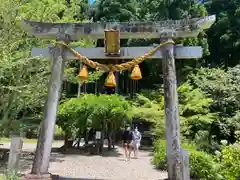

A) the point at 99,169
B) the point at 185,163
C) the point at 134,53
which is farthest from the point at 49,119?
the point at 99,169

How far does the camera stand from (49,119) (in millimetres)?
7859

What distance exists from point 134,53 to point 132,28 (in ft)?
2.33

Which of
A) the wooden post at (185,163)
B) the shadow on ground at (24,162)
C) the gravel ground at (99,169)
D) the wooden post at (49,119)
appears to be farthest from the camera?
the shadow on ground at (24,162)

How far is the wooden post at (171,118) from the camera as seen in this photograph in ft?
23.8

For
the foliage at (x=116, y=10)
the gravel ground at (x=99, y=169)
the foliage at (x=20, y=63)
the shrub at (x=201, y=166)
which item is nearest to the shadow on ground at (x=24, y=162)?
the gravel ground at (x=99, y=169)

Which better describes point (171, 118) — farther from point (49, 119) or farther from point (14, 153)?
point (14, 153)

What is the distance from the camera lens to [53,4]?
1250 centimetres

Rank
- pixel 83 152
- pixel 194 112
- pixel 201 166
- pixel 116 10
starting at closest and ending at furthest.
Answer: pixel 201 166 < pixel 83 152 < pixel 194 112 < pixel 116 10

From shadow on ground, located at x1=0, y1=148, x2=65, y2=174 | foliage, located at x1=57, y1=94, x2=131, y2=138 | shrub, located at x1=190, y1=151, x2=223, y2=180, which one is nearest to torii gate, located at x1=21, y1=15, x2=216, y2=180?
shadow on ground, located at x1=0, y1=148, x2=65, y2=174

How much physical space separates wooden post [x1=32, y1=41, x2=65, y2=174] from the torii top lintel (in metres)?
0.58

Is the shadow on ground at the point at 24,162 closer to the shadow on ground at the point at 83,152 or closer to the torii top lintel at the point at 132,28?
the shadow on ground at the point at 83,152

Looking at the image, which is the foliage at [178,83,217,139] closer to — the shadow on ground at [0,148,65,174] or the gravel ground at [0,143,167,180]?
the gravel ground at [0,143,167,180]

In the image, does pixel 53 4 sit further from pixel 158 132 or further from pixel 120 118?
pixel 158 132

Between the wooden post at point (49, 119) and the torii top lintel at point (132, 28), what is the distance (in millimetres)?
578
